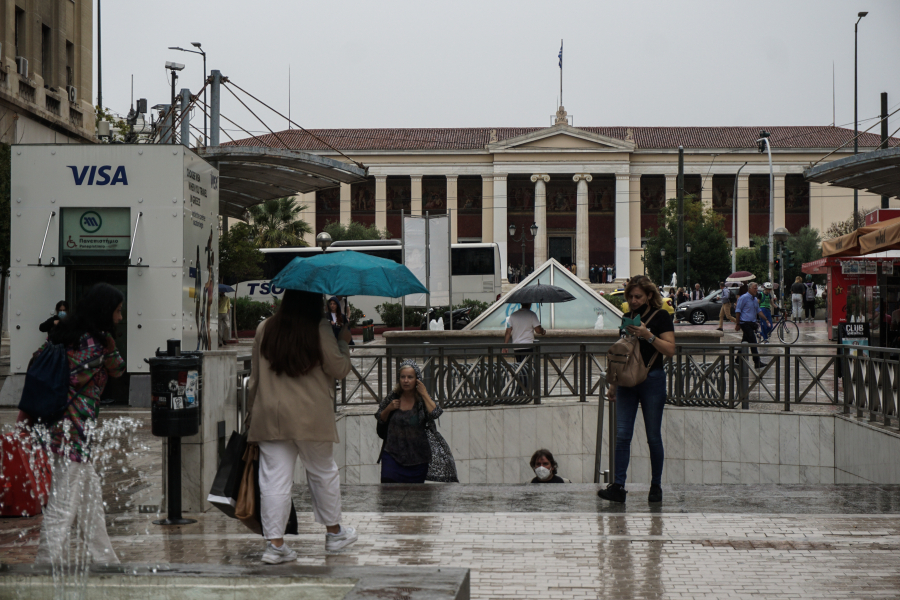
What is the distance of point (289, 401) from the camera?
5312 mm

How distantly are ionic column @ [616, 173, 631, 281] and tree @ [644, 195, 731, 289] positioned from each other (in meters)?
14.7

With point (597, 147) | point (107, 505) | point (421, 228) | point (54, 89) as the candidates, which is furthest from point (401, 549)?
point (597, 147)

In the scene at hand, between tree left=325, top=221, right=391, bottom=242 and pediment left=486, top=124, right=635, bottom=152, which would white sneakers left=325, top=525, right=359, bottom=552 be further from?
pediment left=486, top=124, right=635, bottom=152

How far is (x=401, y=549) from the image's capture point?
18.7 feet

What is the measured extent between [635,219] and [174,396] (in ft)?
236

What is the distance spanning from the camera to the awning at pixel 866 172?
1202 cm

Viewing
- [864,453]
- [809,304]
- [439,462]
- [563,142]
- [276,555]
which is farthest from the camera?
[563,142]

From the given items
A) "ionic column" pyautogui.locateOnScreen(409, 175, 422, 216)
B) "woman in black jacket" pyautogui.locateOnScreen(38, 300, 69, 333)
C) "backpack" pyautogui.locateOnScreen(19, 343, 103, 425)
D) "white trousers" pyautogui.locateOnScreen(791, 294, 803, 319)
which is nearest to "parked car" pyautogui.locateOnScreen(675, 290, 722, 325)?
"white trousers" pyautogui.locateOnScreen(791, 294, 803, 319)

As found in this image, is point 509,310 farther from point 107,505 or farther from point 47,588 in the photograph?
point 47,588

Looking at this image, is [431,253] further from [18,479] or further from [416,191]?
[416,191]

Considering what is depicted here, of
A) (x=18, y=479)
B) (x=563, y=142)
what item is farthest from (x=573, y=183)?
(x=18, y=479)

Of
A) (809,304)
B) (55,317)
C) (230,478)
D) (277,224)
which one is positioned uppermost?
(277,224)

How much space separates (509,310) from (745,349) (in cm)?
860

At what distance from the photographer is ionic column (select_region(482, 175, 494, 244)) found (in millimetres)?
75125
